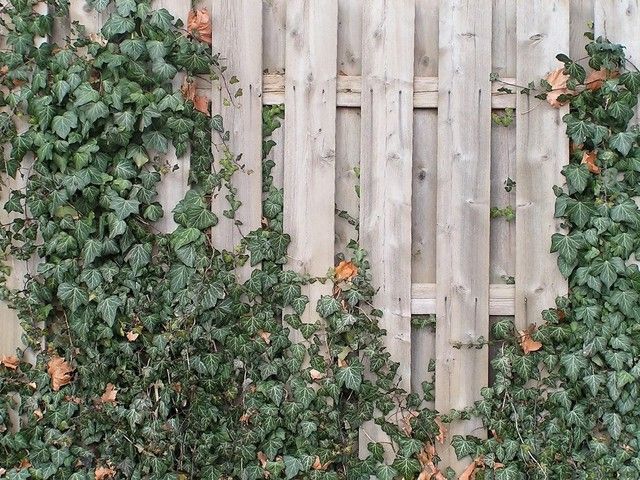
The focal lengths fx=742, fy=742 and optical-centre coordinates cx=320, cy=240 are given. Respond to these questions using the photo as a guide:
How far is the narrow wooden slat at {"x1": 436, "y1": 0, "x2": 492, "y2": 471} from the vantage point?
291 cm

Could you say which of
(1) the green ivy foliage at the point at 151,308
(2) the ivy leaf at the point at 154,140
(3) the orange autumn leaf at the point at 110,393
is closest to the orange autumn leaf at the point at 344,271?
(1) the green ivy foliage at the point at 151,308

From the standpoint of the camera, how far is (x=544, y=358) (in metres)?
2.89

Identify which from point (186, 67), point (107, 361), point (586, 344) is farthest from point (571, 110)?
point (107, 361)

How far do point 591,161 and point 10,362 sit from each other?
94.2 inches

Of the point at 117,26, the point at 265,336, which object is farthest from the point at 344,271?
the point at 117,26

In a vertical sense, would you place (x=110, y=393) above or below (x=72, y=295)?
below

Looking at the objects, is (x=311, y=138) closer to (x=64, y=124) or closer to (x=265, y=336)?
(x=265, y=336)

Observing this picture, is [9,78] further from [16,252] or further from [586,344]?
[586,344]

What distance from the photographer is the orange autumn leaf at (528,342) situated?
2914 mm

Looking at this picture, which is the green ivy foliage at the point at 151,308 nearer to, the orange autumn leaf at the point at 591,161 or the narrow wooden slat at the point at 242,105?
the narrow wooden slat at the point at 242,105

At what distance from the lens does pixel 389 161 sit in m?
2.89

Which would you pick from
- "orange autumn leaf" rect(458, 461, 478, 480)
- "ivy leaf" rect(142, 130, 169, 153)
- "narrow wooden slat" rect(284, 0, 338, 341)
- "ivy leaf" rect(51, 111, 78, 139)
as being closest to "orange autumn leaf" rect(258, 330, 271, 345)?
"narrow wooden slat" rect(284, 0, 338, 341)

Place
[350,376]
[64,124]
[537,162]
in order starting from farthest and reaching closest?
1. [537,162]
2. [350,376]
3. [64,124]

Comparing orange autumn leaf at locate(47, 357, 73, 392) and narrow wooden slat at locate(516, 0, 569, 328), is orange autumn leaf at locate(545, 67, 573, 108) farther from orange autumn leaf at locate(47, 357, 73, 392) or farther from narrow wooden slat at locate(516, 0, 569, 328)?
orange autumn leaf at locate(47, 357, 73, 392)
